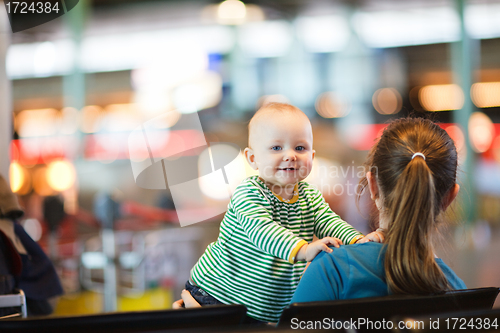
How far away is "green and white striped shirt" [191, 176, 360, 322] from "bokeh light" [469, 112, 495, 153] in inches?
284

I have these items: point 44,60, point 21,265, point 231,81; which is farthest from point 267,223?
point 44,60

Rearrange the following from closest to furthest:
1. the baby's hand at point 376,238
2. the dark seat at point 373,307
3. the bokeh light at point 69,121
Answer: the dark seat at point 373,307, the baby's hand at point 376,238, the bokeh light at point 69,121

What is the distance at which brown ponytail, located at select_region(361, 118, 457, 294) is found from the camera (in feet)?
2.81

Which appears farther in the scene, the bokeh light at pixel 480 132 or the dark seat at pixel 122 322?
the bokeh light at pixel 480 132

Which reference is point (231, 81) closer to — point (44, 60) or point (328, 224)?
point (44, 60)

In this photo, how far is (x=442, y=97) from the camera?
7434 millimetres

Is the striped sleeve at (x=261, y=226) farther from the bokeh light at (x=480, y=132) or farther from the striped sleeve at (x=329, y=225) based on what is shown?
the bokeh light at (x=480, y=132)

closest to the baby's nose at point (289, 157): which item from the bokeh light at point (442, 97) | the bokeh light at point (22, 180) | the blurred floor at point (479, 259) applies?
the blurred floor at point (479, 259)

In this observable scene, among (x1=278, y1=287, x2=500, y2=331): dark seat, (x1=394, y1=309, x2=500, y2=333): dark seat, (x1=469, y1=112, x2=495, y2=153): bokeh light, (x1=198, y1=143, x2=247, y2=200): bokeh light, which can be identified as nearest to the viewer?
(x1=394, y1=309, x2=500, y2=333): dark seat

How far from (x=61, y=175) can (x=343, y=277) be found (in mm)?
6722

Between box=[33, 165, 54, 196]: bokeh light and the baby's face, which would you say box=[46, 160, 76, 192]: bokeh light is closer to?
box=[33, 165, 54, 196]: bokeh light

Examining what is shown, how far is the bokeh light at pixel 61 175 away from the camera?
6559 mm

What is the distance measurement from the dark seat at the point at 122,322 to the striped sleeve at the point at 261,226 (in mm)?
253

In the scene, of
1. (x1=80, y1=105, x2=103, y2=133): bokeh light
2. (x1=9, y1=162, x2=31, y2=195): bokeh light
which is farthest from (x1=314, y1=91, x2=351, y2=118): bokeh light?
(x1=9, y1=162, x2=31, y2=195): bokeh light
